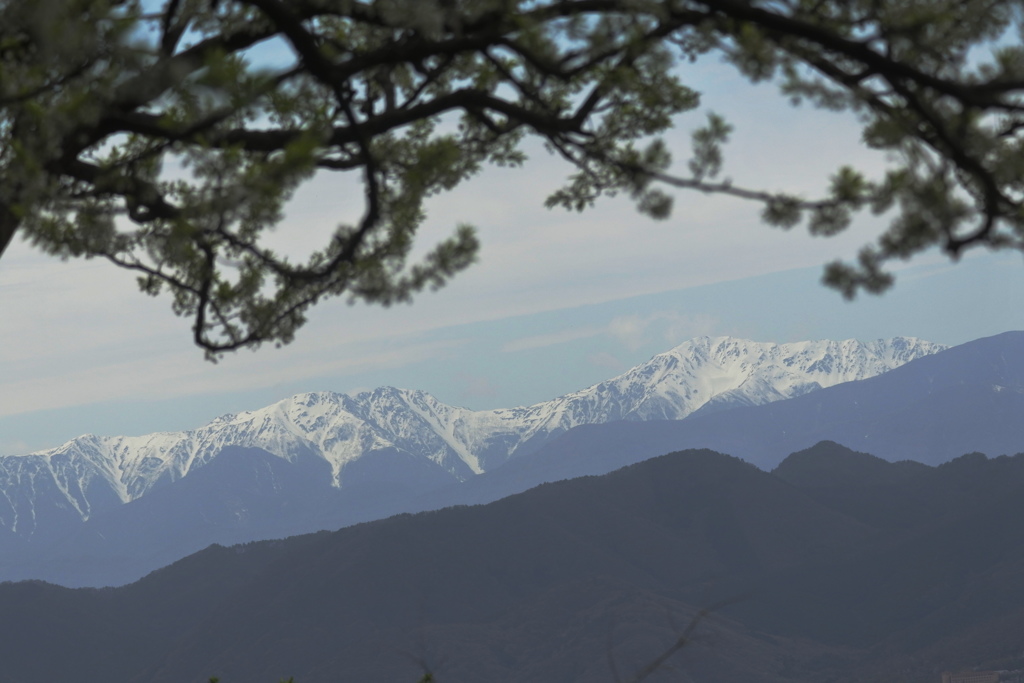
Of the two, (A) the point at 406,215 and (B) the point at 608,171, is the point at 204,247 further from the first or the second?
(B) the point at 608,171

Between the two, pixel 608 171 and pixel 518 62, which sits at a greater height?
pixel 518 62

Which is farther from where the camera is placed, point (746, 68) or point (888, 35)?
point (746, 68)

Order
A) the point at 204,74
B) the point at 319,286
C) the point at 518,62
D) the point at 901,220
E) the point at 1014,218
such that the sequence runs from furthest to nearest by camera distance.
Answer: the point at 319,286 < the point at 518,62 < the point at 901,220 < the point at 1014,218 < the point at 204,74

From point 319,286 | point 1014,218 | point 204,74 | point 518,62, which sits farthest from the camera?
point 319,286

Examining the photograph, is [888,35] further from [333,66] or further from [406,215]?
[406,215]

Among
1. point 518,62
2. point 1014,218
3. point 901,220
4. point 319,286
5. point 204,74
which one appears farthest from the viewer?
point 319,286

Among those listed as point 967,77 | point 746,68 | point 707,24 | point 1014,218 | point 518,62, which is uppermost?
point 518,62

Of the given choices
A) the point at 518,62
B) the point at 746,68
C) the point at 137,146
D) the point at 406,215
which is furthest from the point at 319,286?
the point at 746,68

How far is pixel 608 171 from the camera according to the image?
7.82m

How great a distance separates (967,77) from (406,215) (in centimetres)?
459

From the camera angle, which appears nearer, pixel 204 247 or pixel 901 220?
pixel 901 220

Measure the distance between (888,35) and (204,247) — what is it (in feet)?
15.3

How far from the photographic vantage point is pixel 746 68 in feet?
19.1

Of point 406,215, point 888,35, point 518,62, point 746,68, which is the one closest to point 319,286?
point 406,215
